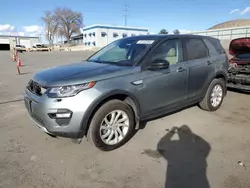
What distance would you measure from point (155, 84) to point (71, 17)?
8842cm

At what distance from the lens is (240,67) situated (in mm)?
6965

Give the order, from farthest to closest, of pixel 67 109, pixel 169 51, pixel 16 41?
pixel 16 41, pixel 169 51, pixel 67 109

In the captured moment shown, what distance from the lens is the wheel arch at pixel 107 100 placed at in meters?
3.16

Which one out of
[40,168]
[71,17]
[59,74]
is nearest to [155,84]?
[59,74]

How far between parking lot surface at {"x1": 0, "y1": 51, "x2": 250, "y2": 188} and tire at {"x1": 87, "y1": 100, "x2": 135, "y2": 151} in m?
0.13

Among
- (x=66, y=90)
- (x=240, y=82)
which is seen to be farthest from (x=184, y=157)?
(x=240, y=82)

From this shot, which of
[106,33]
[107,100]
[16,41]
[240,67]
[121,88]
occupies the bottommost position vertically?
[107,100]

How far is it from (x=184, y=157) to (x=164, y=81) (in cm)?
137

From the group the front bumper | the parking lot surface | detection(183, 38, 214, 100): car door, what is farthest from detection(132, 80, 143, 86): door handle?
detection(183, 38, 214, 100): car door

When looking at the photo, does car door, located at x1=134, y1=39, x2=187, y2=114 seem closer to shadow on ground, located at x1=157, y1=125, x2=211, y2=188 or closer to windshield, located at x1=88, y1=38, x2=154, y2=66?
windshield, located at x1=88, y1=38, x2=154, y2=66

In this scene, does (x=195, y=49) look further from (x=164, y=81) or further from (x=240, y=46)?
(x=240, y=46)

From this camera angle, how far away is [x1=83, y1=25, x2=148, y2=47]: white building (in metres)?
65.4

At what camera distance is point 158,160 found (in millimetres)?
3260

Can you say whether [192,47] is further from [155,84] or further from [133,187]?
[133,187]
